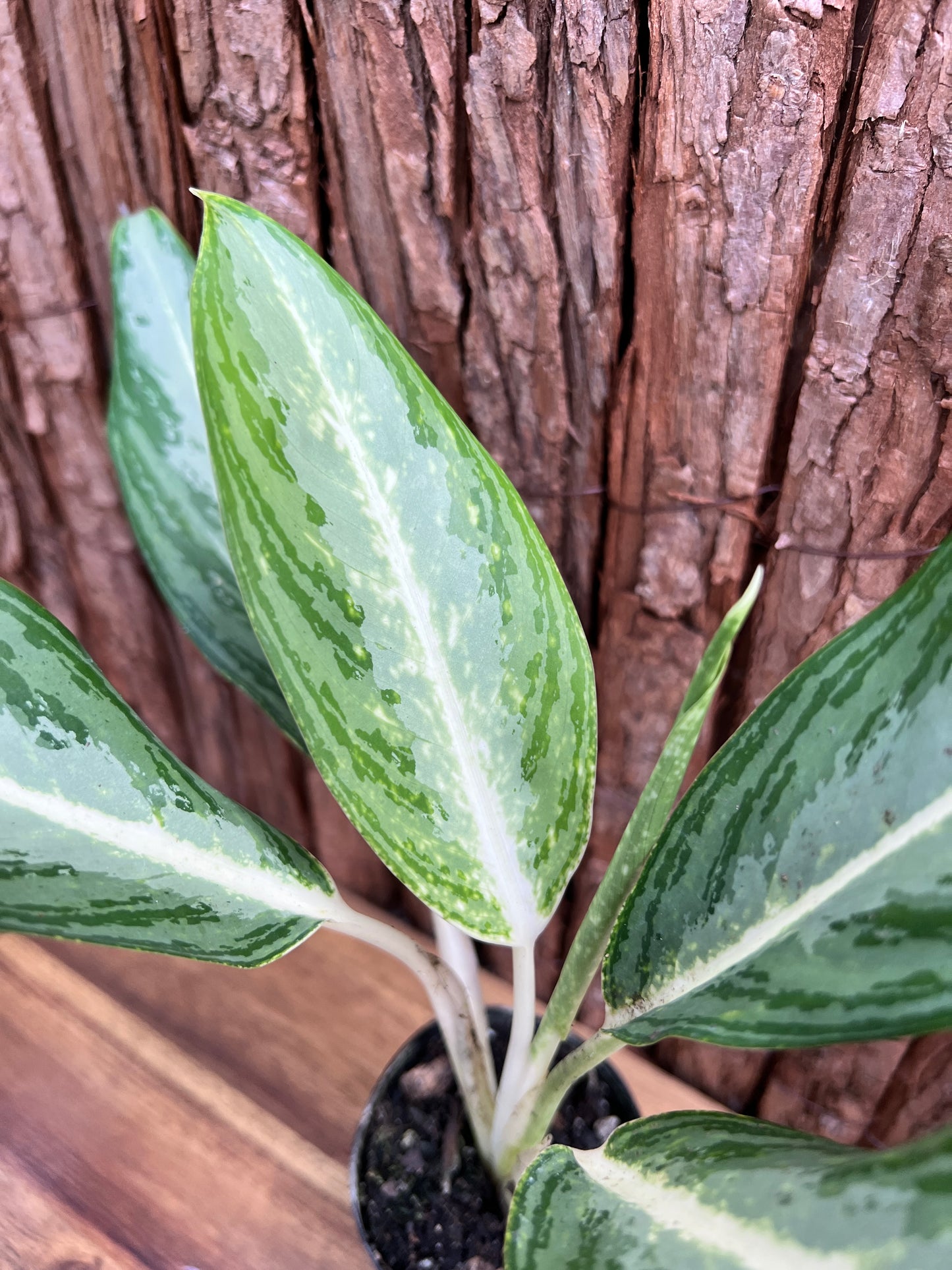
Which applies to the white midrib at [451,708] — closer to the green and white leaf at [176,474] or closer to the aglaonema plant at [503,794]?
the aglaonema plant at [503,794]

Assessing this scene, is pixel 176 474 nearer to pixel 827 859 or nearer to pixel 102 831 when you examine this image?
pixel 102 831

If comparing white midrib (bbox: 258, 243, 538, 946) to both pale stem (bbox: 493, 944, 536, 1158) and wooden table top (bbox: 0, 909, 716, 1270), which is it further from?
wooden table top (bbox: 0, 909, 716, 1270)

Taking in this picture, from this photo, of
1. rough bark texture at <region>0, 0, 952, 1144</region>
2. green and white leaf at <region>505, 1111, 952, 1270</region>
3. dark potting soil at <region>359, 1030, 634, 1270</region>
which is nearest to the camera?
green and white leaf at <region>505, 1111, 952, 1270</region>

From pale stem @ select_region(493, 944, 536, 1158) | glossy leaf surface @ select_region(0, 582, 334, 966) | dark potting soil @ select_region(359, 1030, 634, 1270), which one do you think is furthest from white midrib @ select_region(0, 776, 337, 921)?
dark potting soil @ select_region(359, 1030, 634, 1270)

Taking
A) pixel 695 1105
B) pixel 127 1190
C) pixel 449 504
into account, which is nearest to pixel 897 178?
pixel 449 504

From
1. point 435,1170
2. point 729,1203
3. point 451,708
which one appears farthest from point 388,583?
point 435,1170

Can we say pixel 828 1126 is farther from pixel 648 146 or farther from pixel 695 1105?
pixel 648 146
